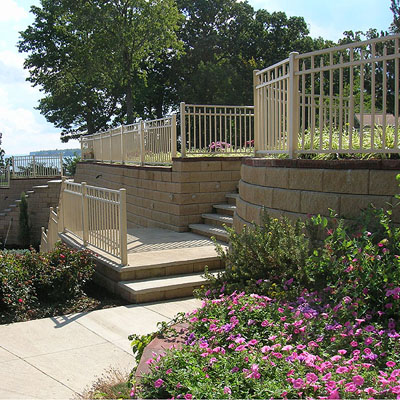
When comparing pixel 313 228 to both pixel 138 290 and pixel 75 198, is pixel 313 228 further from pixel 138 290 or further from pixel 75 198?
pixel 75 198

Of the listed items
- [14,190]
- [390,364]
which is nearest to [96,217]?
[390,364]

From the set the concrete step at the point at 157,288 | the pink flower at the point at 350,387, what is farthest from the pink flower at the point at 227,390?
the concrete step at the point at 157,288

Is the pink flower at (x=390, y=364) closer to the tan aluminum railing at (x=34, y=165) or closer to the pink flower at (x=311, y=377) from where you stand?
the pink flower at (x=311, y=377)

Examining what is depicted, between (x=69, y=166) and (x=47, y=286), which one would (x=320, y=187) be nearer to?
(x=47, y=286)

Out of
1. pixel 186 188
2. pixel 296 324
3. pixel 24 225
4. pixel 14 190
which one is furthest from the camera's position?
pixel 14 190

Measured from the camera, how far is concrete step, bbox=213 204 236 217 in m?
9.59

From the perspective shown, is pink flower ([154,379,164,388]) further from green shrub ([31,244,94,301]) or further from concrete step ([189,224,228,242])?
concrete step ([189,224,228,242])

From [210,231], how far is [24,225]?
1534 cm

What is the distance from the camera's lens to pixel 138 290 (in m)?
6.03

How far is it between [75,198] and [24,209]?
14754mm

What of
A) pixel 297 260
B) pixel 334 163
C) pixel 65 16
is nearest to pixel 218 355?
pixel 297 260

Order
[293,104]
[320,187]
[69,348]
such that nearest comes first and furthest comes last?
[69,348]
[320,187]
[293,104]

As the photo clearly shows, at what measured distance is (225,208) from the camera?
31.8ft

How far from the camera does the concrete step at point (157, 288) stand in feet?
19.9
